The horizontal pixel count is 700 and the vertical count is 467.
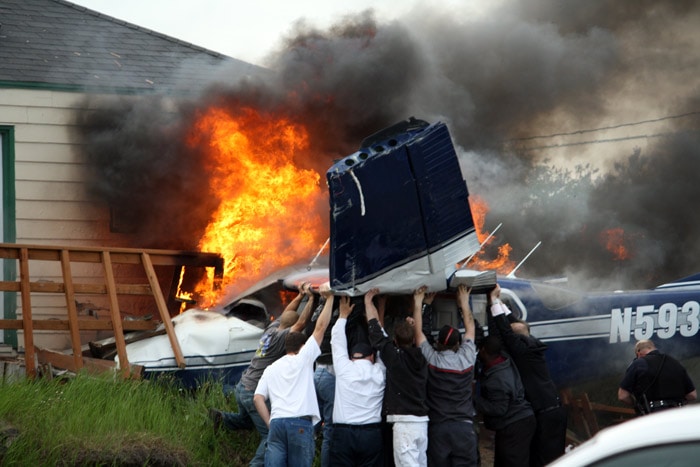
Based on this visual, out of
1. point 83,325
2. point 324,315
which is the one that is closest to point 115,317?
point 83,325

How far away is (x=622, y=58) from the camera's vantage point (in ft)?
58.7

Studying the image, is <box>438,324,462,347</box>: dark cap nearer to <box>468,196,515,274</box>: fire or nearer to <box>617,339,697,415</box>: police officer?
<box>617,339,697,415</box>: police officer

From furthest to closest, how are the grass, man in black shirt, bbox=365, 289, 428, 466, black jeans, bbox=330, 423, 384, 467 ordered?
black jeans, bbox=330, 423, 384, 467
man in black shirt, bbox=365, 289, 428, 466
the grass

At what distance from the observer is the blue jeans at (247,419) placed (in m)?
8.59

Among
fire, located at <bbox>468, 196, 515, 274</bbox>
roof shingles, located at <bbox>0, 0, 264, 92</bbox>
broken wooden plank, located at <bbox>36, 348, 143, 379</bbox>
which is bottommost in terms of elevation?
broken wooden plank, located at <bbox>36, 348, 143, 379</bbox>

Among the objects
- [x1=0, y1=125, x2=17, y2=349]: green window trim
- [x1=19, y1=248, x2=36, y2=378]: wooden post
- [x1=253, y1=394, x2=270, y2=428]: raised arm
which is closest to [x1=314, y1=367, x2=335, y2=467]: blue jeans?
[x1=253, y1=394, x2=270, y2=428]: raised arm

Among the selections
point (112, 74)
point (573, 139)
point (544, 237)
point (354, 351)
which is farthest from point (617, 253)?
point (354, 351)

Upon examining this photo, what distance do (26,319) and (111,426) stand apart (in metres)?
2.68

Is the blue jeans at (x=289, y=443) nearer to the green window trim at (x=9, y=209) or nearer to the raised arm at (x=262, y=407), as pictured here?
the raised arm at (x=262, y=407)

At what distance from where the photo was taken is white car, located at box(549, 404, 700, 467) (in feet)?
8.91

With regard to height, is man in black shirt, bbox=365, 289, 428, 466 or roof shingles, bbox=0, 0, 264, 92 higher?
roof shingles, bbox=0, 0, 264, 92

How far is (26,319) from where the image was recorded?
10.6m

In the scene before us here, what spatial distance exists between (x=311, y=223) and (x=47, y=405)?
5.37 meters

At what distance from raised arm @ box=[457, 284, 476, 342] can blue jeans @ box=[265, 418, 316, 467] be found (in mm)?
1693
